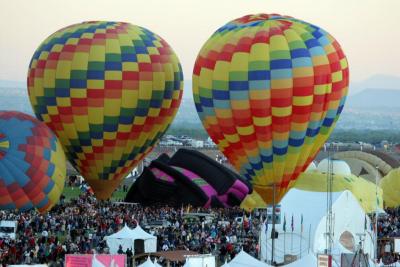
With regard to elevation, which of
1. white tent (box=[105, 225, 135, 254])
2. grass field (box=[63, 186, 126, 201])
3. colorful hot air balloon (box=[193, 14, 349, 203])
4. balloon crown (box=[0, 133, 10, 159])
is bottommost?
white tent (box=[105, 225, 135, 254])

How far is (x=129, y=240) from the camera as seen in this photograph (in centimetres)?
2127

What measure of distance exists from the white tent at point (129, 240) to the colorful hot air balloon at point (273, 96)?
5.53m

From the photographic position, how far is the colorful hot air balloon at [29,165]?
25594 mm

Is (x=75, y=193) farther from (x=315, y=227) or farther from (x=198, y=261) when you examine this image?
(x=198, y=261)

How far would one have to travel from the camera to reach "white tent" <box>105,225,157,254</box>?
21.2 metres

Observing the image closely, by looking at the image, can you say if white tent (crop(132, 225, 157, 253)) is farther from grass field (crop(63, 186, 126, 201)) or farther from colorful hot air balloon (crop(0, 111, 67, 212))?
grass field (crop(63, 186, 126, 201))

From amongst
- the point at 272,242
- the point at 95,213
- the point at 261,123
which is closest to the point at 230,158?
the point at 261,123

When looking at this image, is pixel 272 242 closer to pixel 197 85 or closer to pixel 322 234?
pixel 322 234

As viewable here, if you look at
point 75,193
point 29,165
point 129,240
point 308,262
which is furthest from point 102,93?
point 308,262

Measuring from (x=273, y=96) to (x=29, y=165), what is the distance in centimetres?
523

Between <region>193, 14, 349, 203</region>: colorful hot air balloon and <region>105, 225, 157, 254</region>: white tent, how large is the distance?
553 centimetres

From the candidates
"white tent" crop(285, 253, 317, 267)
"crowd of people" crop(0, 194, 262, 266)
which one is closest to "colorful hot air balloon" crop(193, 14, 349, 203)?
"crowd of people" crop(0, 194, 262, 266)

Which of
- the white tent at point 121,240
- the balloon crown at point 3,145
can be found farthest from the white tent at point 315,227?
the balloon crown at point 3,145

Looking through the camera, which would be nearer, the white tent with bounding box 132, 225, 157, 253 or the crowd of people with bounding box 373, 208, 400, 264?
the white tent with bounding box 132, 225, 157, 253
